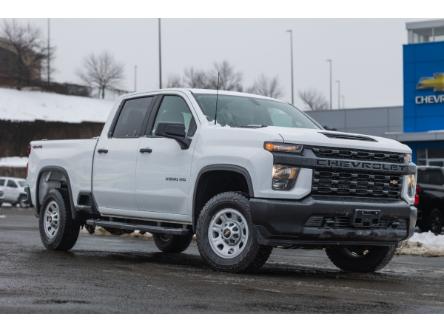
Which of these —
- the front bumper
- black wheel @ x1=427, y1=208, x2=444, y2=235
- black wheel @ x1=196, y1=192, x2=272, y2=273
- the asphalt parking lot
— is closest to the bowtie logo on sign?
black wheel @ x1=427, y1=208, x2=444, y2=235

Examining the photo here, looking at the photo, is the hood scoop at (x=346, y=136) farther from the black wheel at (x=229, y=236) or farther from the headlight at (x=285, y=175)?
the black wheel at (x=229, y=236)

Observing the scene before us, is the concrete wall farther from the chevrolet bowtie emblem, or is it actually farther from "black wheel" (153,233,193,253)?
"black wheel" (153,233,193,253)

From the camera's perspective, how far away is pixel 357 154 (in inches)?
349

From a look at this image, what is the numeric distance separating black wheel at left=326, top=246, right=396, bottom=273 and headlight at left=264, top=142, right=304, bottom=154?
1742mm

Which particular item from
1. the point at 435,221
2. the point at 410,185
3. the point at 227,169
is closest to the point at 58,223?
the point at 227,169

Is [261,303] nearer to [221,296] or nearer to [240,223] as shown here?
[221,296]

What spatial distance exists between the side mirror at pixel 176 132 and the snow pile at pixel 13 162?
2274 inches

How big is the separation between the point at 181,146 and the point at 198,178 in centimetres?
47

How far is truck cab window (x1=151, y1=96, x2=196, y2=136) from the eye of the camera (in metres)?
9.91

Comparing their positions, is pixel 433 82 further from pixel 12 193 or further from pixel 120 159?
pixel 120 159

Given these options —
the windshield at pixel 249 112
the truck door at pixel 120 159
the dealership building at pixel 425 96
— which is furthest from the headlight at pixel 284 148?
the dealership building at pixel 425 96

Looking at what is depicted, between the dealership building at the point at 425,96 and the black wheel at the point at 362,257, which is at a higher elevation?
the dealership building at the point at 425,96

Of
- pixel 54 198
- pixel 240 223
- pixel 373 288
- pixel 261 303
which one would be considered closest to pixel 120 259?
pixel 54 198

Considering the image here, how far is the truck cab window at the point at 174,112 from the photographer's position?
991 cm
